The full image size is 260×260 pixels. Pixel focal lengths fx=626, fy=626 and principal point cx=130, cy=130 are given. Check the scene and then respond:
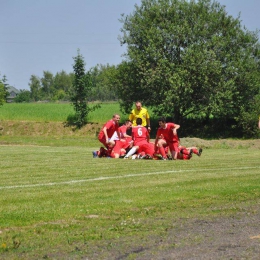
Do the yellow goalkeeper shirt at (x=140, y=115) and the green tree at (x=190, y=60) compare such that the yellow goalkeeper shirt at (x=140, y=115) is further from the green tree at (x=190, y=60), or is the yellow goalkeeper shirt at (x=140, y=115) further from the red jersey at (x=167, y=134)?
the green tree at (x=190, y=60)

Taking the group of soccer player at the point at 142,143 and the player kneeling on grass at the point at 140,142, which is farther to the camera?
the player kneeling on grass at the point at 140,142

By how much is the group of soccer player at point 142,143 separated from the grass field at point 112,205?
3254 mm

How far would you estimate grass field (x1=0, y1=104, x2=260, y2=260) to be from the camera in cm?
785

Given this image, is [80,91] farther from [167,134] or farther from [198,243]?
[198,243]

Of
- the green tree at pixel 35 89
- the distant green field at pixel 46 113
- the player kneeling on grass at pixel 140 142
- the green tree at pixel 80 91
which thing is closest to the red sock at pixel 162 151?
the player kneeling on grass at pixel 140 142

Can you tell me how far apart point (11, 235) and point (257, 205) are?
4801mm

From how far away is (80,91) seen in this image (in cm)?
6109

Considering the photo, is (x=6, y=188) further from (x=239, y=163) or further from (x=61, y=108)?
(x=61, y=108)

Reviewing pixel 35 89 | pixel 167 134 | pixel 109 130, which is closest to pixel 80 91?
pixel 109 130

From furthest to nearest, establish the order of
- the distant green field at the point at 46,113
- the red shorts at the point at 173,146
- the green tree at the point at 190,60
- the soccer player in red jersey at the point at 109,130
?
the distant green field at the point at 46,113
the green tree at the point at 190,60
the soccer player in red jersey at the point at 109,130
the red shorts at the point at 173,146

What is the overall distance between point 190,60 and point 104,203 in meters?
41.2

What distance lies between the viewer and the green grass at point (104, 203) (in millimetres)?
7977

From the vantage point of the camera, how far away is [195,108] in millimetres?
53594

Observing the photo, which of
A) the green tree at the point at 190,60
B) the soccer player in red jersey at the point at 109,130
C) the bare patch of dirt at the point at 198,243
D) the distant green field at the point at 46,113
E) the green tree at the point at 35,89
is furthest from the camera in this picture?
the green tree at the point at 35,89
